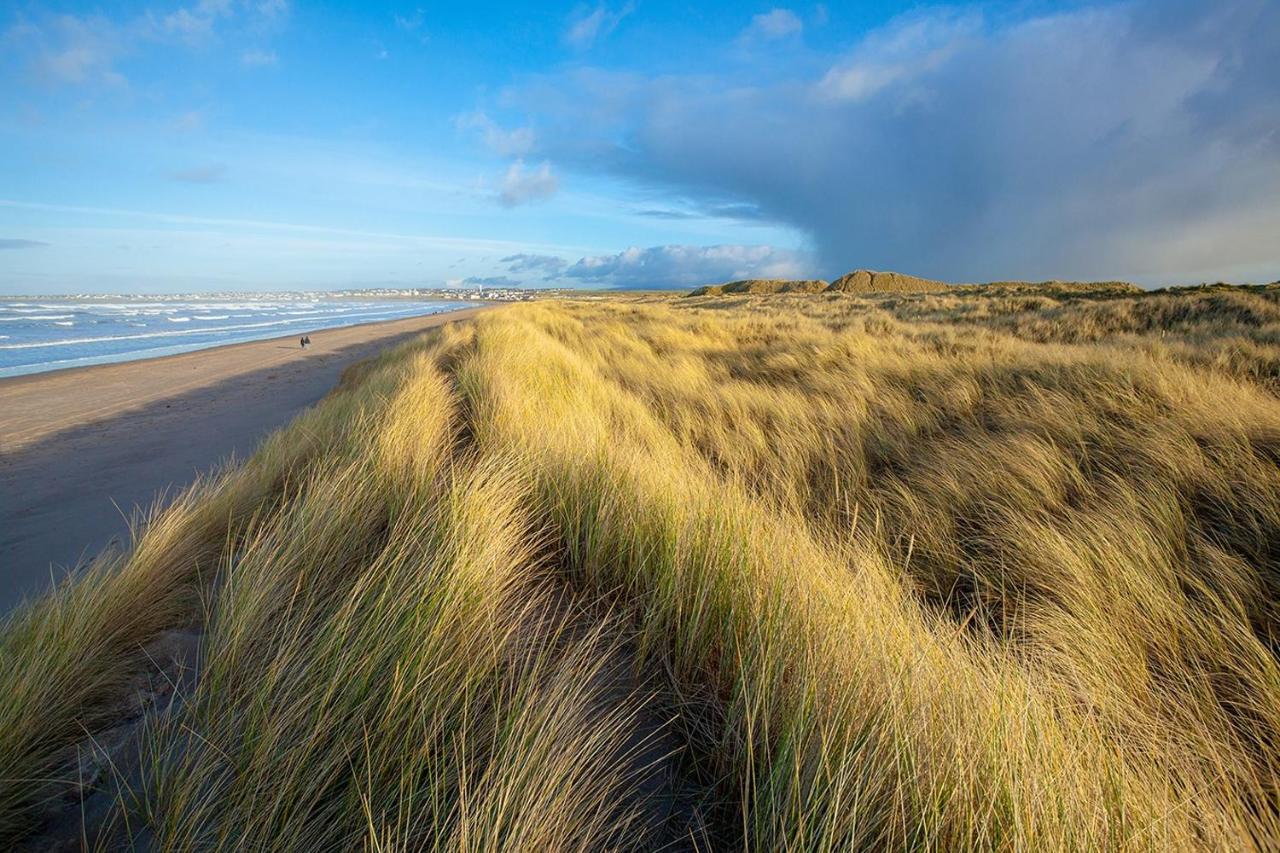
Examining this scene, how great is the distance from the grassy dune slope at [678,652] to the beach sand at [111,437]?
71cm

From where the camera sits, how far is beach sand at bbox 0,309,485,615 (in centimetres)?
432

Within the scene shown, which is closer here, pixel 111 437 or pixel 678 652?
pixel 678 652

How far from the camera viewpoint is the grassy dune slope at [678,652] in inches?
40.4

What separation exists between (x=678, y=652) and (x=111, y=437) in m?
9.31

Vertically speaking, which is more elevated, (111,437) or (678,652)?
(678,652)

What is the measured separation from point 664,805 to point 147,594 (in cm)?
197

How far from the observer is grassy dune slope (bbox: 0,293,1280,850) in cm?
103

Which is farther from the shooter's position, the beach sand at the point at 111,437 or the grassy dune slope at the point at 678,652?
the beach sand at the point at 111,437

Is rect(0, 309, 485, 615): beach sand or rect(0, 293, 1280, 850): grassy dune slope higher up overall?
rect(0, 293, 1280, 850): grassy dune slope

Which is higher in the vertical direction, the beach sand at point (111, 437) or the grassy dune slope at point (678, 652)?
the grassy dune slope at point (678, 652)

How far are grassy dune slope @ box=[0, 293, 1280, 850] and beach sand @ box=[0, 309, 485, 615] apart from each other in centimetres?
71

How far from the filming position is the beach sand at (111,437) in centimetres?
432

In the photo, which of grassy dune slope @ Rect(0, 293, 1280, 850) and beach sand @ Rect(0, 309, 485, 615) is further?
beach sand @ Rect(0, 309, 485, 615)

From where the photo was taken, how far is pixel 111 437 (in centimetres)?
721
